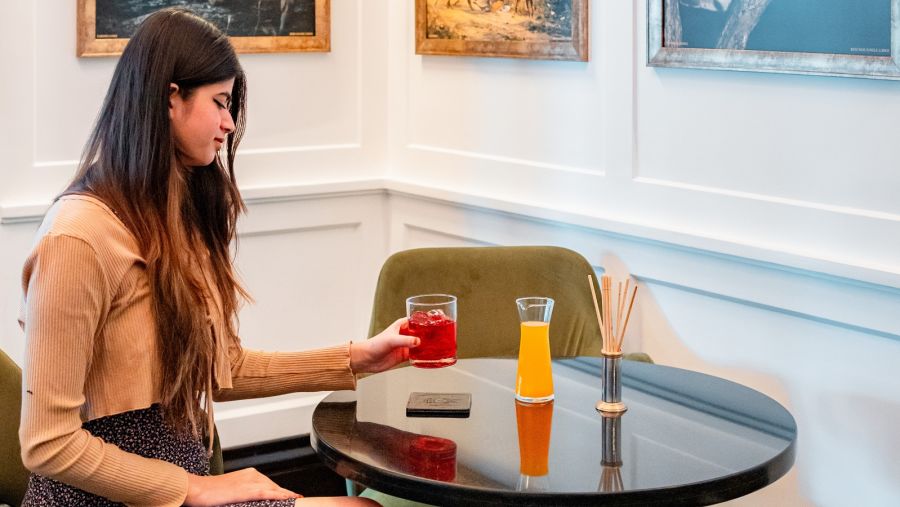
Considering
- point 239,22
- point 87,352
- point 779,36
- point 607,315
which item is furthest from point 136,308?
point 239,22

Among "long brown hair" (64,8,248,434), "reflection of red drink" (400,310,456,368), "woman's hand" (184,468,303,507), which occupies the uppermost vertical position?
"long brown hair" (64,8,248,434)

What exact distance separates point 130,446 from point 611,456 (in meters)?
0.83

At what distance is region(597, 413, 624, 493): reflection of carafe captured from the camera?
177cm

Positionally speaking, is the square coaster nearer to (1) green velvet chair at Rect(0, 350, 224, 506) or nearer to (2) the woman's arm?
(2) the woman's arm

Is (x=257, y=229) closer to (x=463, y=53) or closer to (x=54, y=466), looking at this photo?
(x=463, y=53)

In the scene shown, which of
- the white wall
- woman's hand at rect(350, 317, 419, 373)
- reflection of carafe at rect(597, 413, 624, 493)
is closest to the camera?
reflection of carafe at rect(597, 413, 624, 493)

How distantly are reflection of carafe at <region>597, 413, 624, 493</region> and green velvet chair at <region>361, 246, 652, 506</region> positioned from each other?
36.3 inches

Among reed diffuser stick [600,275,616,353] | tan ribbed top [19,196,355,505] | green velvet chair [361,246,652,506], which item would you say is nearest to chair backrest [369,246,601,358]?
green velvet chair [361,246,652,506]

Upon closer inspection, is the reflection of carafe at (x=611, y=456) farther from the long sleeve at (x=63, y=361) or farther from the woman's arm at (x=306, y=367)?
the long sleeve at (x=63, y=361)

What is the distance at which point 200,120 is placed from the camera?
2049mm

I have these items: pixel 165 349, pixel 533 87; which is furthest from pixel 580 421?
pixel 533 87

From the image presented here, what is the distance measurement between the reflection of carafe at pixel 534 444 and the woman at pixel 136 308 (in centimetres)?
32

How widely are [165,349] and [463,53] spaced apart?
2028 mm

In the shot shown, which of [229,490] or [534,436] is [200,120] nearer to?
[229,490]
